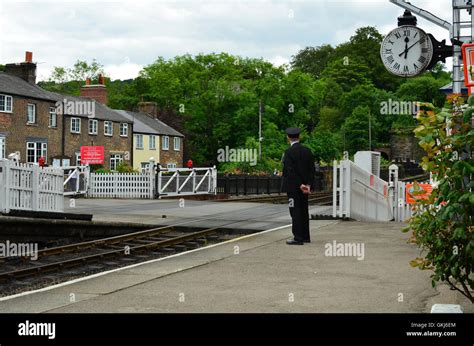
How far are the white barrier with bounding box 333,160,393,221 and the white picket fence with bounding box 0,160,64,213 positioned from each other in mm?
7275

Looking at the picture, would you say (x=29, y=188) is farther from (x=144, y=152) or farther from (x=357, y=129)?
(x=357, y=129)

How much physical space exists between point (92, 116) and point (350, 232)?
1606 inches

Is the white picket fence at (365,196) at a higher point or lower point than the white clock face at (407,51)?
lower

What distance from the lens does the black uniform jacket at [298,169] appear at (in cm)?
1116

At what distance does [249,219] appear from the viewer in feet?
60.5

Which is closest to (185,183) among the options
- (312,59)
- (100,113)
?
(100,113)

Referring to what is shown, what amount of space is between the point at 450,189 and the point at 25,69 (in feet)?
150

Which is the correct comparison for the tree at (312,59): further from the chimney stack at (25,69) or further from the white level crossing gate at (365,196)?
the white level crossing gate at (365,196)

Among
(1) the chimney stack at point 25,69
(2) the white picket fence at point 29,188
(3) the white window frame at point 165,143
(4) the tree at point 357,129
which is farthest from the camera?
(4) the tree at point 357,129

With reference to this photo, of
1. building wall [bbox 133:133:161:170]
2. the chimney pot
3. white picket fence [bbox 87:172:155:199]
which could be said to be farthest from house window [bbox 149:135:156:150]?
white picket fence [bbox 87:172:155:199]

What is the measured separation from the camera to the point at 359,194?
55.6 ft

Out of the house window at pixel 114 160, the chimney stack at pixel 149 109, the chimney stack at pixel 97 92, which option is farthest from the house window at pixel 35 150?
the chimney stack at pixel 149 109

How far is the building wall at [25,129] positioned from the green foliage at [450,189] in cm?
3972
